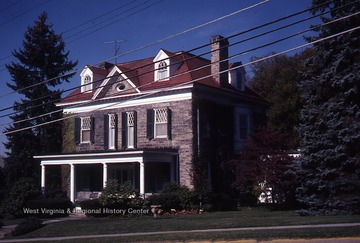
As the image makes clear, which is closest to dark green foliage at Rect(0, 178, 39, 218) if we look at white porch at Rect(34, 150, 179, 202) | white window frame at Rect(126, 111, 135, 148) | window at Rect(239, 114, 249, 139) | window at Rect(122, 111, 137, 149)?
white porch at Rect(34, 150, 179, 202)

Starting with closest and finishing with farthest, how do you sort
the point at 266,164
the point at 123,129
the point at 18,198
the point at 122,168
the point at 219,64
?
the point at 266,164, the point at 18,198, the point at 219,64, the point at 123,129, the point at 122,168

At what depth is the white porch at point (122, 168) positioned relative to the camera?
2608 cm

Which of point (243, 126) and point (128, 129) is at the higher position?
point (243, 126)

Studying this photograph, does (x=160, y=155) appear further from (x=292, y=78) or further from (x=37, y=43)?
(x=37, y=43)

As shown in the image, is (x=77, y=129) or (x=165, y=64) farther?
(x=77, y=129)

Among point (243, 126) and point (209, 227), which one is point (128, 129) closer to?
point (243, 126)

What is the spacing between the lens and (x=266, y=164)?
2323 cm

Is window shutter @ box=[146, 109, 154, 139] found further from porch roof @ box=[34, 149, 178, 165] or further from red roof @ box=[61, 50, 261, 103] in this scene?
porch roof @ box=[34, 149, 178, 165]

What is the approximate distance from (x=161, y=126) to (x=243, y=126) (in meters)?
6.26

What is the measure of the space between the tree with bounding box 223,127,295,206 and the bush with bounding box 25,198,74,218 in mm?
10708

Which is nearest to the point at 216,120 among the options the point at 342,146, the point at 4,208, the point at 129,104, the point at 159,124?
the point at 159,124

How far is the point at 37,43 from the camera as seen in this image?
128ft

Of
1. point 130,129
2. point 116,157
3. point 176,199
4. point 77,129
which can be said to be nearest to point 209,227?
point 176,199

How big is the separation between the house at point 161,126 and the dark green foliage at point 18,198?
1241 mm
